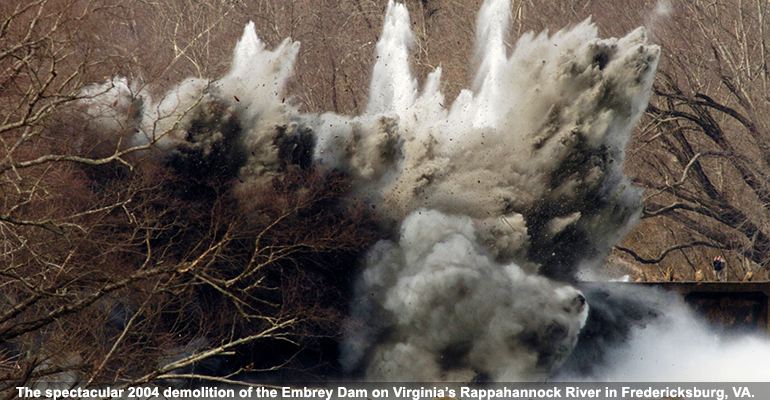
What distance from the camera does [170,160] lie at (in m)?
14.7

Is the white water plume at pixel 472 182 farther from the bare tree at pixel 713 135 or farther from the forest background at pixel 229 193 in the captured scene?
the bare tree at pixel 713 135

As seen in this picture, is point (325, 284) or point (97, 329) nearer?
point (97, 329)

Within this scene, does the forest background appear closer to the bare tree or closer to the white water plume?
the bare tree

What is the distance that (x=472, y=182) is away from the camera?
16438mm

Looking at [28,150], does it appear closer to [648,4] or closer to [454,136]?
[454,136]

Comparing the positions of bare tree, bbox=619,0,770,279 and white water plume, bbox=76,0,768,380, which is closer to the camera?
white water plume, bbox=76,0,768,380

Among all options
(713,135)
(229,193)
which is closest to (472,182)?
(229,193)

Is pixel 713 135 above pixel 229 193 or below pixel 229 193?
above

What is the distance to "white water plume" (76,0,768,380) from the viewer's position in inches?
611

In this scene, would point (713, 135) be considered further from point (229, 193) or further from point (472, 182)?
point (229, 193)

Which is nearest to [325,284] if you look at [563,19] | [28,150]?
[28,150]

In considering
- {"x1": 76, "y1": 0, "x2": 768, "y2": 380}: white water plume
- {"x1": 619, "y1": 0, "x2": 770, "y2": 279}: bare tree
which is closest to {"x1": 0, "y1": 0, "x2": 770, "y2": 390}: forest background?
{"x1": 619, "y1": 0, "x2": 770, "y2": 279}: bare tree

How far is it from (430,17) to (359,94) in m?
4.65

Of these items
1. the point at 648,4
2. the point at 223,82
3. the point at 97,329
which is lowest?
the point at 97,329
